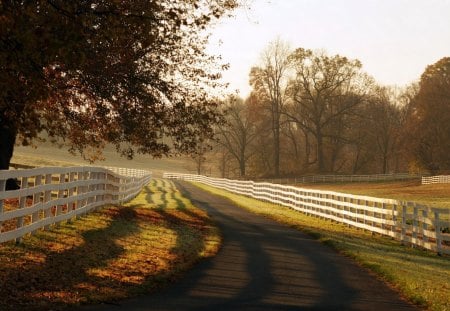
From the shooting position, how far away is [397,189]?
202 ft

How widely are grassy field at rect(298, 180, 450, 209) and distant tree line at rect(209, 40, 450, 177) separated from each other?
5.19 m

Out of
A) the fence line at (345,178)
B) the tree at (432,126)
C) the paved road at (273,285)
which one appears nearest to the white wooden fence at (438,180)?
the tree at (432,126)

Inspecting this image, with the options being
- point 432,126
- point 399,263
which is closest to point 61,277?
point 399,263

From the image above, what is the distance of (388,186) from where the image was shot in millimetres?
66875

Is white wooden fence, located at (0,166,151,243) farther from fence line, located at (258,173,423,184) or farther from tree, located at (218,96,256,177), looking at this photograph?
tree, located at (218,96,256,177)

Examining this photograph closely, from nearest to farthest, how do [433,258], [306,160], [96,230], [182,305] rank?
1. [182,305]
2. [96,230]
3. [433,258]
4. [306,160]

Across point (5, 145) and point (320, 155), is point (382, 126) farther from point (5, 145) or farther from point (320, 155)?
point (5, 145)

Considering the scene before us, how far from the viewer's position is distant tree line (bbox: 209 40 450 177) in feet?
236

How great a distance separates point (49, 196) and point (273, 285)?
5.67 m

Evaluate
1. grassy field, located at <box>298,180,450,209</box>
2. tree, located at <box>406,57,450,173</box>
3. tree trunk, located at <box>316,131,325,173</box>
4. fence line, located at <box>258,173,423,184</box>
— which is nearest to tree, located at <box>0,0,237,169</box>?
grassy field, located at <box>298,180,450,209</box>

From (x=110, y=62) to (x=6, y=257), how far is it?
8181mm

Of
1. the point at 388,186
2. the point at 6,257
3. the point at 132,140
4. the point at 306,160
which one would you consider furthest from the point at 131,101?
the point at 306,160

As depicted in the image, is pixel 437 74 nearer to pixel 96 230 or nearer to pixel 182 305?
pixel 96 230

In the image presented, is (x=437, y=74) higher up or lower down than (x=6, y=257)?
higher up
